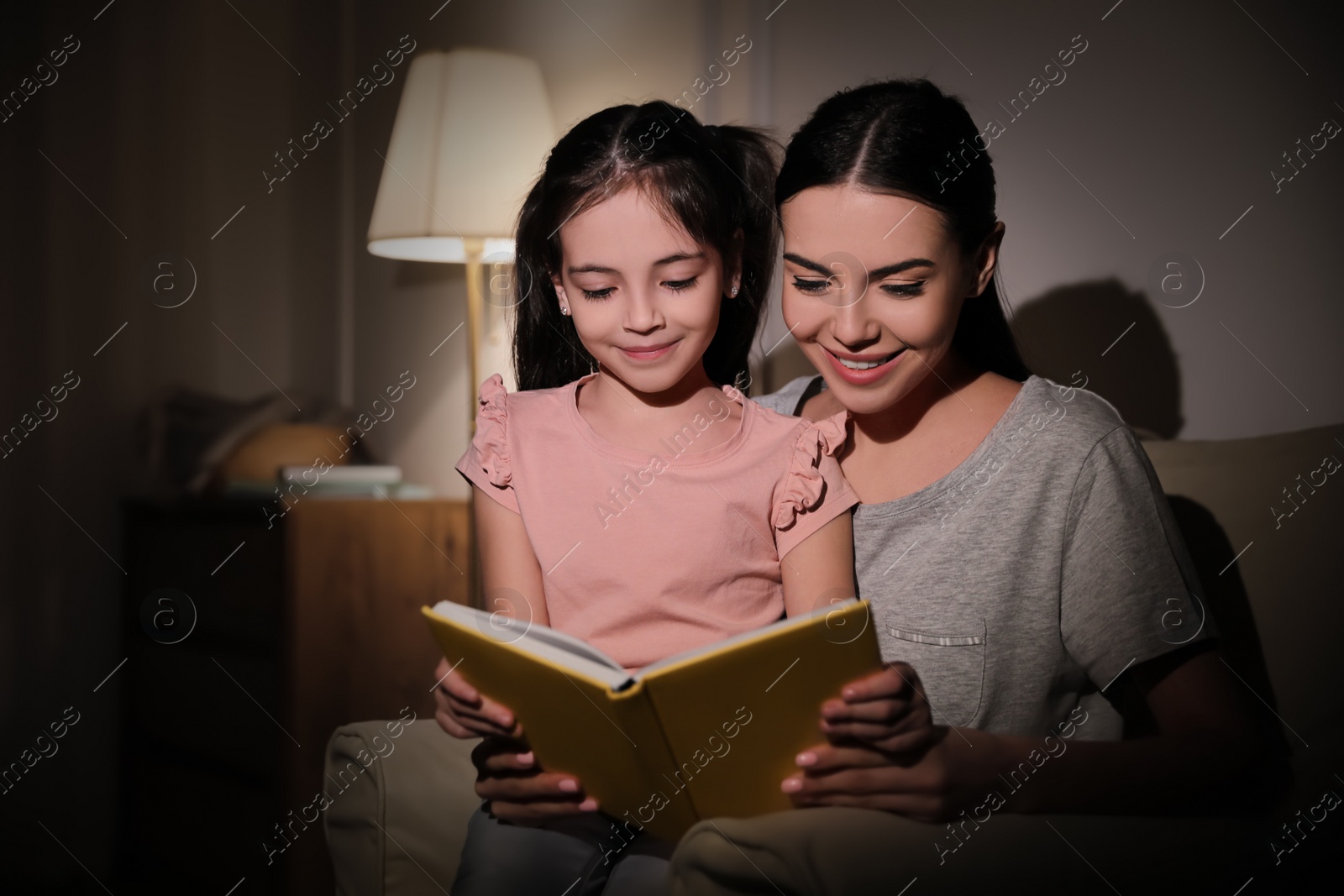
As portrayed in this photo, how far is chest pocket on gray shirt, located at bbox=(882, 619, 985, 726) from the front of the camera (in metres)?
1.08

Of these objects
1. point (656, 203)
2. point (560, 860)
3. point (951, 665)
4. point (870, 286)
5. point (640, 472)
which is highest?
point (656, 203)

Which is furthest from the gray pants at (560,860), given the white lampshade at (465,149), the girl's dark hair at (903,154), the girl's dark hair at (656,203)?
the white lampshade at (465,149)

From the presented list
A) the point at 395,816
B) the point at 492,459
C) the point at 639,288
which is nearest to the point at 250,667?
the point at 395,816

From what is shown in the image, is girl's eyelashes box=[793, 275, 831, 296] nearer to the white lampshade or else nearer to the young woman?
the young woman


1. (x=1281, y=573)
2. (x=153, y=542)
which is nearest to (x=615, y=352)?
(x=1281, y=573)

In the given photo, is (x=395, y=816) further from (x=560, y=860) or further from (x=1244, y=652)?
(x=1244, y=652)

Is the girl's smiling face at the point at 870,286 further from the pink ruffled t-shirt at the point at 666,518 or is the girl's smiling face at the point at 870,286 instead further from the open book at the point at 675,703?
the open book at the point at 675,703

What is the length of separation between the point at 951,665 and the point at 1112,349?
84 centimetres

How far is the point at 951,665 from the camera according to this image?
1087 mm

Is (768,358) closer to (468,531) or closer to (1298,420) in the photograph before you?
(468,531)

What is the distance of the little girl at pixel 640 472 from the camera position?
105 cm

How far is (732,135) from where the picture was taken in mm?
1257

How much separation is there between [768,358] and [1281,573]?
106cm

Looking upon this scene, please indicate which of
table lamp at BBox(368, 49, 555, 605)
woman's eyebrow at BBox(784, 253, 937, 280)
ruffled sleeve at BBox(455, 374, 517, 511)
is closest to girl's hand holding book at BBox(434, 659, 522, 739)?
ruffled sleeve at BBox(455, 374, 517, 511)
